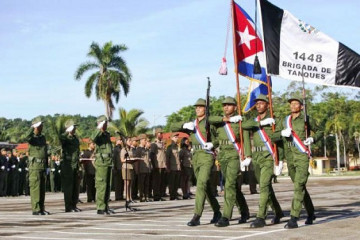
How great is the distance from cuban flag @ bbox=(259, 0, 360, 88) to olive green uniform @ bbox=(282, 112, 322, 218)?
6.57 ft

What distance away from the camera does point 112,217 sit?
45.0ft

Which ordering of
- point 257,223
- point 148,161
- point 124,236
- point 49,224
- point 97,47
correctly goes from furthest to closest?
1. point 97,47
2. point 148,161
3. point 49,224
4. point 257,223
5. point 124,236

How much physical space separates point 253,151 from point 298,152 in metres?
0.80

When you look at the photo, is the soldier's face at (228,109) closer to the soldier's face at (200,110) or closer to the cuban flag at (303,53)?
the soldier's face at (200,110)

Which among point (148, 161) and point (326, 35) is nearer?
point (326, 35)

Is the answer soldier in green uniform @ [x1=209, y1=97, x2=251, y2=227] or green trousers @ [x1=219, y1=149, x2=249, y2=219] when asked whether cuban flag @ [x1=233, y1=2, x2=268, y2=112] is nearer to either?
soldier in green uniform @ [x1=209, y1=97, x2=251, y2=227]

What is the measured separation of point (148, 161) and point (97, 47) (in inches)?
1336

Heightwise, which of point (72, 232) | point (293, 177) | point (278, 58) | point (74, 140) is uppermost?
point (278, 58)

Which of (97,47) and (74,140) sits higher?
(97,47)

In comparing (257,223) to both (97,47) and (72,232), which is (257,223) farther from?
(97,47)

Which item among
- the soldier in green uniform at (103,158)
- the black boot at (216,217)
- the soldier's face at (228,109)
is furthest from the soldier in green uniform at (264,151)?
the soldier in green uniform at (103,158)

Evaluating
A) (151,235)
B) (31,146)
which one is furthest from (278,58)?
(31,146)

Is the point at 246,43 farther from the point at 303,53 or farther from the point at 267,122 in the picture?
Result: the point at 267,122

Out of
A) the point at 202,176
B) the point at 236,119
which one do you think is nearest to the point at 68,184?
the point at 202,176
